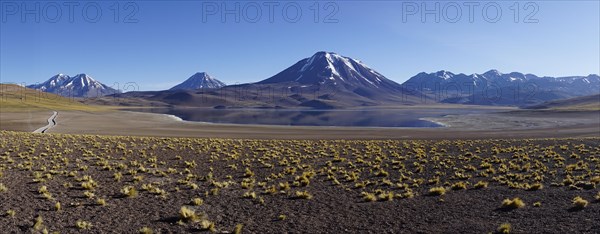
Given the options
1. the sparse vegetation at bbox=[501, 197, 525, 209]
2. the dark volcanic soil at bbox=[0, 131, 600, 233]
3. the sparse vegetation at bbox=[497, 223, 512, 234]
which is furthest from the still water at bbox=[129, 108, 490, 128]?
the sparse vegetation at bbox=[497, 223, 512, 234]

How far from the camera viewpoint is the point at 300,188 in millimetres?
16109

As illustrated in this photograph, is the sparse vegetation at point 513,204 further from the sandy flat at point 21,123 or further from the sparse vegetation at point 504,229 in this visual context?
the sandy flat at point 21,123

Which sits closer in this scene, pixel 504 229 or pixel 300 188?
pixel 504 229

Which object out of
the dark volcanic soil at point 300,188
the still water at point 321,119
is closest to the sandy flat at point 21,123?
the dark volcanic soil at point 300,188

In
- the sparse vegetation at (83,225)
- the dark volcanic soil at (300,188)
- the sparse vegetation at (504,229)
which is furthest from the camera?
the dark volcanic soil at (300,188)

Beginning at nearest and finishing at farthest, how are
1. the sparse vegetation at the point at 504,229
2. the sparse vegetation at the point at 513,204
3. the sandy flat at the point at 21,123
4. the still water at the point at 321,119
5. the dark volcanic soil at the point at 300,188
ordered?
the sparse vegetation at the point at 504,229
the dark volcanic soil at the point at 300,188
the sparse vegetation at the point at 513,204
the sandy flat at the point at 21,123
the still water at the point at 321,119

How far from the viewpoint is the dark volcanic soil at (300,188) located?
11.1 meters

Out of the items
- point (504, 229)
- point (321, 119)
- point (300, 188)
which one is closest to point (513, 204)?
point (504, 229)

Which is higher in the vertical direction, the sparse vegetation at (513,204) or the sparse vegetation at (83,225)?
the sparse vegetation at (513,204)

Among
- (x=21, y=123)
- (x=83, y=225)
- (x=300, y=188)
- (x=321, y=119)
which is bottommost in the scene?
(x=300, y=188)

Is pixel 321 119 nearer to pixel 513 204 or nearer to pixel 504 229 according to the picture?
pixel 513 204

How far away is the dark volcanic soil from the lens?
36.3 feet

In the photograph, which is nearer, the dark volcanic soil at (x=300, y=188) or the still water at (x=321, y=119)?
the dark volcanic soil at (x=300, y=188)

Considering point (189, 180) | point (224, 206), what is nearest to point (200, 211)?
point (224, 206)
